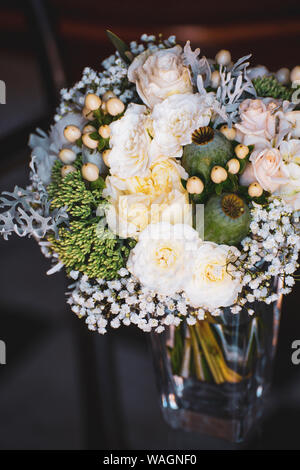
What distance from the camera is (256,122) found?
723 millimetres

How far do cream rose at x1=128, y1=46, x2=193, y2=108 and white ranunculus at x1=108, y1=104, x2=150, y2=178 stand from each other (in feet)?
0.16

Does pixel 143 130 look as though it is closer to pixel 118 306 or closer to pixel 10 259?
pixel 118 306

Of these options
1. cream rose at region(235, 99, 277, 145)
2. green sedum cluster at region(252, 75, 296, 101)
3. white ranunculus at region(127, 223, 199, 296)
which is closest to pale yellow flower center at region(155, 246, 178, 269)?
white ranunculus at region(127, 223, 199, 296)

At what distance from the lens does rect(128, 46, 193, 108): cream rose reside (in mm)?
730

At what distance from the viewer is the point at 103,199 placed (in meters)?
0.77

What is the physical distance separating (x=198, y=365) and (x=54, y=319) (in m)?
0.98

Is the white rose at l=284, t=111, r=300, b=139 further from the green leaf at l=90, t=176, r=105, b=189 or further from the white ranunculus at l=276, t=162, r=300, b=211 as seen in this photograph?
the green leaf at l=90, t=176, r=105, b=189

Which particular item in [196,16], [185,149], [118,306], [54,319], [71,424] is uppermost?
[196,16]

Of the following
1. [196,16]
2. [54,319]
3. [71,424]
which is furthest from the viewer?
[196,16]

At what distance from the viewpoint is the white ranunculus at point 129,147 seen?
70 centimetres

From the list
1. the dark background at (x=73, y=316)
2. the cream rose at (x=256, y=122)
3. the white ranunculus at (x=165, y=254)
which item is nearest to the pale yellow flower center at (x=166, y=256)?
the white ranunculus at (x=165, y=254)

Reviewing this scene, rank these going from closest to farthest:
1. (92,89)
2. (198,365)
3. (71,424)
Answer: (92,89), (198,365), (71,424)

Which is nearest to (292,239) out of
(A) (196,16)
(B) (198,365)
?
(B) (198,365)

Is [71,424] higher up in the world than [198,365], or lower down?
lower down
